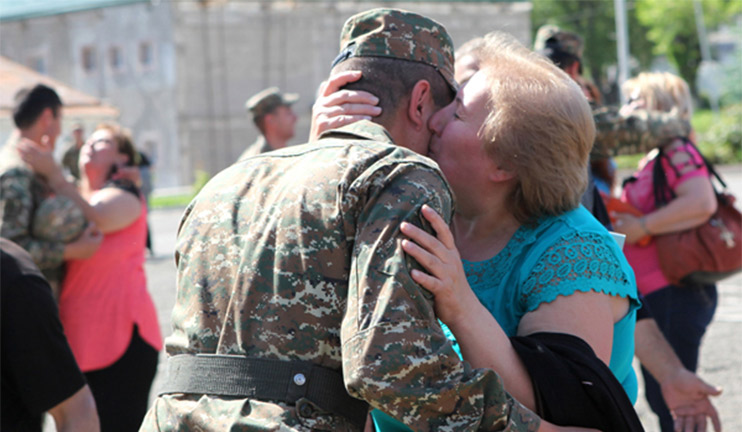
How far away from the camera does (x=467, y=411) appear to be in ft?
5.48

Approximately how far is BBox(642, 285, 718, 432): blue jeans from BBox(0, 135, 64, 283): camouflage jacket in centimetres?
315

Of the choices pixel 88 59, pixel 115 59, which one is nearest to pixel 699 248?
pixel 115 59

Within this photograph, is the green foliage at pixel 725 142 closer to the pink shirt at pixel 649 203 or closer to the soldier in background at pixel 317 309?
the pink shirt at pixel 649 203

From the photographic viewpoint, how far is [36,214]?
4.71m

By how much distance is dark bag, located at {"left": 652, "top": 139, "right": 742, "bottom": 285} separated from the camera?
4457mm

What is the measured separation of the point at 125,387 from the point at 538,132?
341 cm

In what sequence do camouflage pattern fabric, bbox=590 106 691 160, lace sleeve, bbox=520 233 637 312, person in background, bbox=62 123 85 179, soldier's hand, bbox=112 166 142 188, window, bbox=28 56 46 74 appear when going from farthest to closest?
window, bbox=28 56 46 74
person in background, bbox=62 123 85 179
soldier's hand, bbox=112 166 142 188
camouflage pattern fabric, bbox=590 106 691 160
lace sleeve, bbox=520 233 637 312

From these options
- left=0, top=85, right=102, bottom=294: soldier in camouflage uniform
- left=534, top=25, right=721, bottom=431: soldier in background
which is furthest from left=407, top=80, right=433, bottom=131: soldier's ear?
left=0, top=85, right=102, bottom=294: soldier in camouflage uniform

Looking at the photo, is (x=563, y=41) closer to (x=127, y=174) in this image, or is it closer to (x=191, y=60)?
(x=127, y=174)

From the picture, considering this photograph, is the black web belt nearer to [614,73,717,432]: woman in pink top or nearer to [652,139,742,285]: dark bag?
[614,73,717,432]: woman in pink top

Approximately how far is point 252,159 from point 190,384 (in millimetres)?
524

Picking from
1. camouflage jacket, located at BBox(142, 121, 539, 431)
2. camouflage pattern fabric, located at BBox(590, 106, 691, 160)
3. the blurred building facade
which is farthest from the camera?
the blurred building facade

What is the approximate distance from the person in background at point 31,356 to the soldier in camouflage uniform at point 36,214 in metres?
1.93

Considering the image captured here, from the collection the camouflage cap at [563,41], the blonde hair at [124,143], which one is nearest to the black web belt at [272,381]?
the camouflage cap at [563,41]
